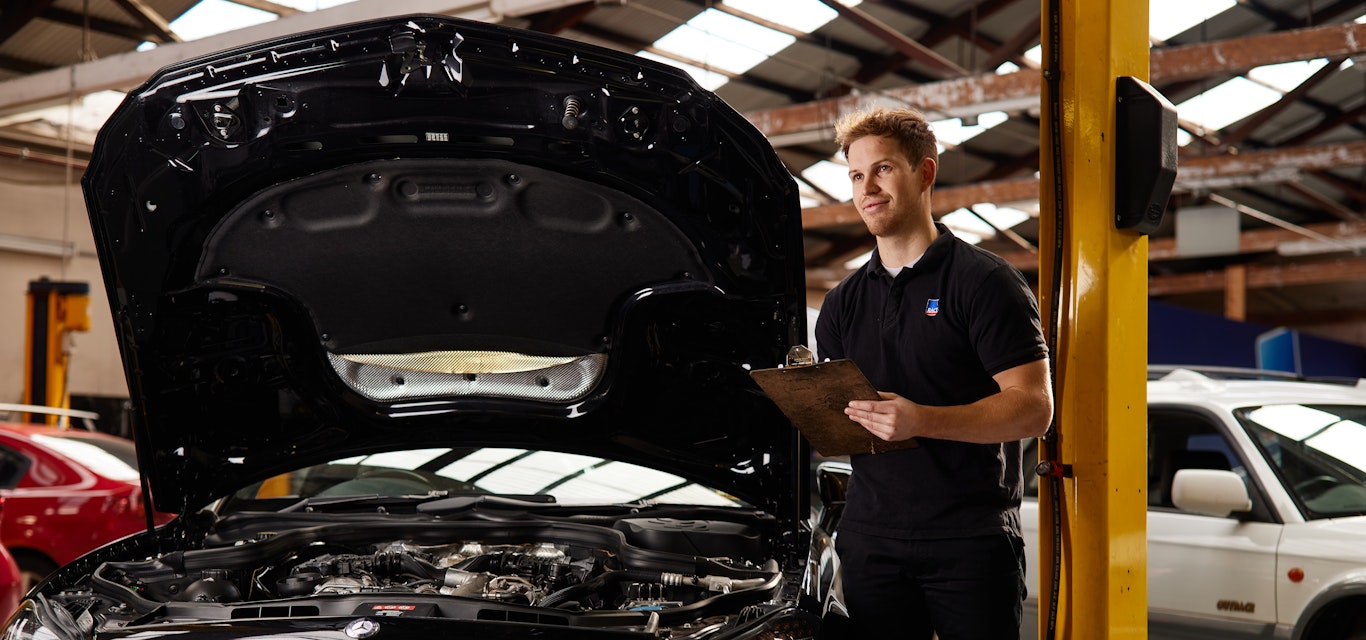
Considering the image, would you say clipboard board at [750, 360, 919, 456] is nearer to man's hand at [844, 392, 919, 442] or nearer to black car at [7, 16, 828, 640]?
man's hand at [844, 392, 919, 442]

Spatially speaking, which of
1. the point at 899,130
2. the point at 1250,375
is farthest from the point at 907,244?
the point at 1250,375

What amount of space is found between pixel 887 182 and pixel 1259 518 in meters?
2.52

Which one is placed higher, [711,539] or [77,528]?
[711,539]

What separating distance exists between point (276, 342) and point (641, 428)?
3.25 feet

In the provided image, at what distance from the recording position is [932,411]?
226 cm

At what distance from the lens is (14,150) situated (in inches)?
480

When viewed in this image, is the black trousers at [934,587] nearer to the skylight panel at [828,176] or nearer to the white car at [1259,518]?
the white car at [1259,518]

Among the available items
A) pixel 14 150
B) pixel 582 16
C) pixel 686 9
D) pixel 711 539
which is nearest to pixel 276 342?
pixel 711 539

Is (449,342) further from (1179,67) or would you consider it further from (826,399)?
(1179,67)

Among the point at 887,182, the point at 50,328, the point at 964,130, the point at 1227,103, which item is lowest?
the point at 50,328

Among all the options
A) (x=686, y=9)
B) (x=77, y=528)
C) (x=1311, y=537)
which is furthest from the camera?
(x=686, y=9)

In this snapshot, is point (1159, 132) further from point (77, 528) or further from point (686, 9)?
point (686, 9)

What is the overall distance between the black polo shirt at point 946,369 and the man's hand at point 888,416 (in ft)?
0.66

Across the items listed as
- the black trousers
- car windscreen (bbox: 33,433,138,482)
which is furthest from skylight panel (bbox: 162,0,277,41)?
the black trousers
